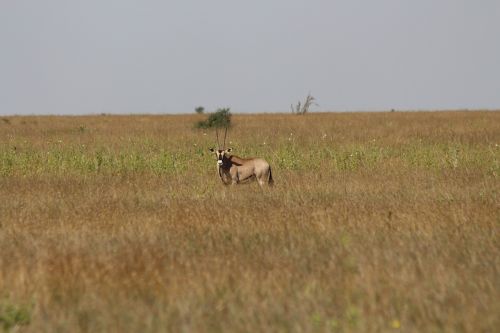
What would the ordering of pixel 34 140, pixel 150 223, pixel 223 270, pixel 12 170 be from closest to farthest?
pixel 223 270
pixel 150 223
pixel 12 170
pixel 34 140

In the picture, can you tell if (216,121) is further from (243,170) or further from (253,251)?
(253,251)

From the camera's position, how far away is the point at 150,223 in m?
8.96

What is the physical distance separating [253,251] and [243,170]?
685cm

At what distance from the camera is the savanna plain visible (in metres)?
5.09

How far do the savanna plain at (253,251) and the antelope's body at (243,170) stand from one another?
44cm

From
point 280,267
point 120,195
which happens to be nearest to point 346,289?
point 280,267

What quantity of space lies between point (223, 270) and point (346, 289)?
45.3 inches

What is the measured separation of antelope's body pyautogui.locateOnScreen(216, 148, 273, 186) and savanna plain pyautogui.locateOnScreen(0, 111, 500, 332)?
0.44 metres

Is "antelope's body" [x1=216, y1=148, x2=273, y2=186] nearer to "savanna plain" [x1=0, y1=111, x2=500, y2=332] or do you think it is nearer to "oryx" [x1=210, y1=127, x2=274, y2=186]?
Answer: "oryx" [x1=210, y1=127, x2=274, y2=186]

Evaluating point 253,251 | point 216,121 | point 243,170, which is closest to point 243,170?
point 243,170

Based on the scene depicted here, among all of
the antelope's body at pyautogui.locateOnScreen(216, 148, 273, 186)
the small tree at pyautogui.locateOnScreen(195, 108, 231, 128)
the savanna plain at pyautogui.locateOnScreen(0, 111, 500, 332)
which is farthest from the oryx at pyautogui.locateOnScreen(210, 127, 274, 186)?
the small tree at pyautogui.locateOnScreen(195, 108, 231, 128)

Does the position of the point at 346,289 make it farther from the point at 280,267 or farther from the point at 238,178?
the point at 238,178

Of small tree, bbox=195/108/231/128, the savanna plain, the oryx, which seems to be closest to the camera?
the savanna plain

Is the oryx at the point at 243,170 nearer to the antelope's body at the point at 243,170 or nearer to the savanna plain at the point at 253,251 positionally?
the antelope's body at the point at 243,170
